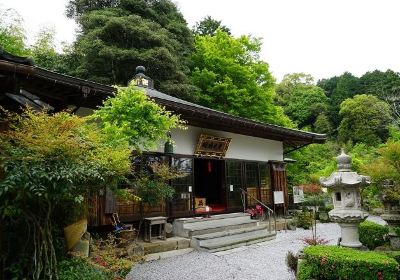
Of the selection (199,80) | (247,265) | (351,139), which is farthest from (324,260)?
(351,139)

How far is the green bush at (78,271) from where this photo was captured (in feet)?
15.5

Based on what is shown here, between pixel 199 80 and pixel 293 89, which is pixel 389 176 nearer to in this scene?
pixel 199 80

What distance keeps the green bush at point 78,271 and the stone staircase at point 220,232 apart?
429 cm

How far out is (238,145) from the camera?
1304cm

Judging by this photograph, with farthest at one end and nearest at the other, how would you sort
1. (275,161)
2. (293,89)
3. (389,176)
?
(293,89) → (275,161) → (389,176)

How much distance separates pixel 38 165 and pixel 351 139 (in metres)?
34.6

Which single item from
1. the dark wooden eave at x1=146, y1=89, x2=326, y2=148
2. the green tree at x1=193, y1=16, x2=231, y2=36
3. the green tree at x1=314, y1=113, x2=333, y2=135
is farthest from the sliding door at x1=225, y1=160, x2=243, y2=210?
the green tree at x1=314, y1=113, x2=333, y2=135

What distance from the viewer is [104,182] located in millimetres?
4887

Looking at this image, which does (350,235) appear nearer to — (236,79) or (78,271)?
(78,271)

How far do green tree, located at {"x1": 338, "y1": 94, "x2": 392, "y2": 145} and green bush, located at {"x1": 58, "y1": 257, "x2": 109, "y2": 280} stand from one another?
32.6 metres

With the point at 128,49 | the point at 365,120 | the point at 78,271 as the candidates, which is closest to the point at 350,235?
the point at 78,271

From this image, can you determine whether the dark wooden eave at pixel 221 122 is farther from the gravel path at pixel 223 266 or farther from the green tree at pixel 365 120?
the green tree at pixel 365 120

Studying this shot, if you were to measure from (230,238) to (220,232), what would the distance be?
0.42 meters

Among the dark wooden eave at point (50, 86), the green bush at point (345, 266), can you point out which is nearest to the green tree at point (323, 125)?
the dark wooden eave at point (50, 86)
